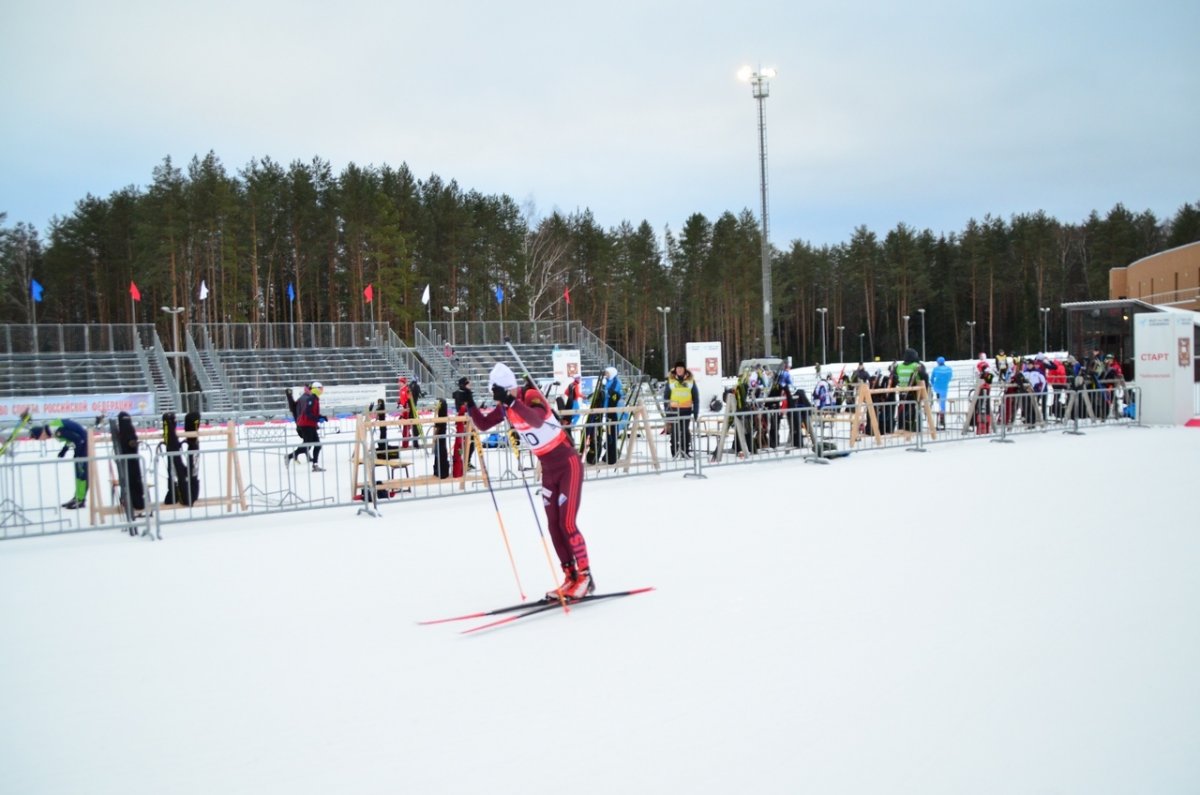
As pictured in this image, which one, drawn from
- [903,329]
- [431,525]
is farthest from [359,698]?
[903,329]

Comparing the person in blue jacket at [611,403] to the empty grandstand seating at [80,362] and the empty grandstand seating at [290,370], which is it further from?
the empty grandstand seating at [80,362]

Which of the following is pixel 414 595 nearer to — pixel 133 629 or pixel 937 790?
pixel 133 629

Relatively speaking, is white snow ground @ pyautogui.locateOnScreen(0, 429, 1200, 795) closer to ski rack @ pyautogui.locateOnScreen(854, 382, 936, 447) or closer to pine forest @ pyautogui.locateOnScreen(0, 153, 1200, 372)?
ski rack @ pyautogui.locateOnScreen(854, 382, 936, 447)

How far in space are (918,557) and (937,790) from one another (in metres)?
4.51

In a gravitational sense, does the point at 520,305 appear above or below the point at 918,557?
above

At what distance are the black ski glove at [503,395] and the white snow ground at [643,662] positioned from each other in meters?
1.65

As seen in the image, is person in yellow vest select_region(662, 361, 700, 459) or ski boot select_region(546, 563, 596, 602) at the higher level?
person in yellow vest select_region(662, 361, 700, 459)

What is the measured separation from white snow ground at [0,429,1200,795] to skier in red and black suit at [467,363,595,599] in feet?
1.21

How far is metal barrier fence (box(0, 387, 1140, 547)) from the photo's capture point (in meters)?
11.5

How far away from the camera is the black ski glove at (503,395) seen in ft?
21.8

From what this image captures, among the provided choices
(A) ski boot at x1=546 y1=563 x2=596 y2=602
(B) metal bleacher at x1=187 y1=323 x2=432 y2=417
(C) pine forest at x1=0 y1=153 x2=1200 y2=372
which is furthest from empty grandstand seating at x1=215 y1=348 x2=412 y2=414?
(A) ski boot at x1=546 y1=563 x2=596 y2=602

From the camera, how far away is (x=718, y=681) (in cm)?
481

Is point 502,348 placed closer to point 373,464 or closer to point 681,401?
point 681,401

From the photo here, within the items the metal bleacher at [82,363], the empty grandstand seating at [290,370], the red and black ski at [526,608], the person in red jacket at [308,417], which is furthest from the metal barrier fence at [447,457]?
the empty grandstand seating at [290,370]
